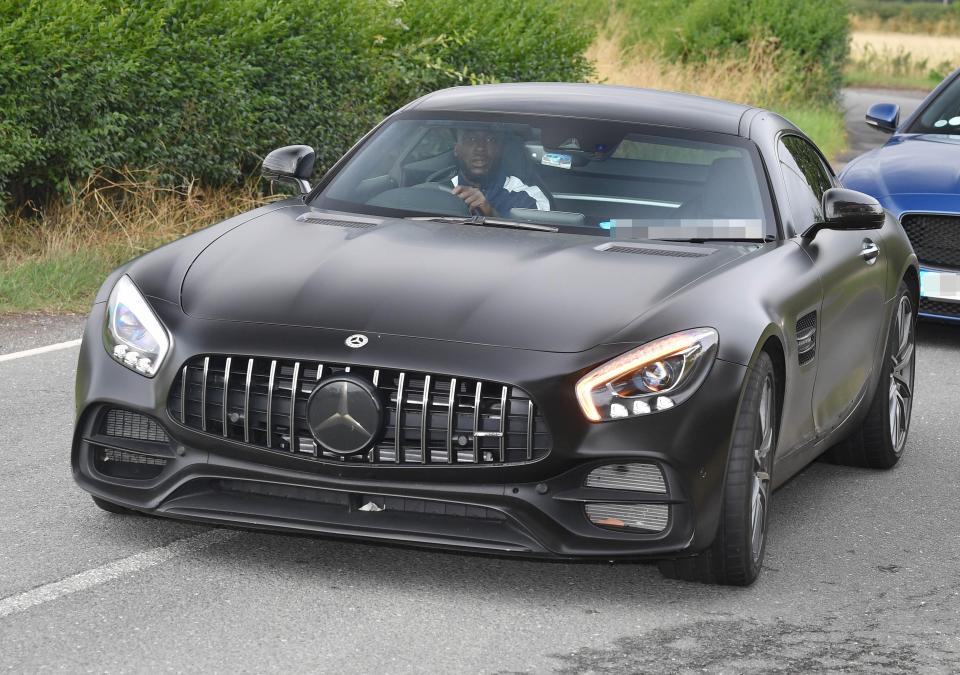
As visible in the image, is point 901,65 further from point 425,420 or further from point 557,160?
point 425,420

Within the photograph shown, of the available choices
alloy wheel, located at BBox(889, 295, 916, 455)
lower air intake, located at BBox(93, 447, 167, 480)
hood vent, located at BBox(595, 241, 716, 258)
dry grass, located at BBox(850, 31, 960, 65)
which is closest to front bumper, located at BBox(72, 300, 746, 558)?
lower air intake, located at BBox(93, 447, 167, 480)

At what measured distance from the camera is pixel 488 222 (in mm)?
6410

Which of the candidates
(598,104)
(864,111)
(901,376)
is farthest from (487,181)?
(864,111)

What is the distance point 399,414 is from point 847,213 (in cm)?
222

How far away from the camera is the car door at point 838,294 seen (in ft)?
21.2

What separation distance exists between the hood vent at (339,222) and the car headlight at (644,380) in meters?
1.39

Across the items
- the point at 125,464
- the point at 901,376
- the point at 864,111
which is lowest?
the point at 864,111

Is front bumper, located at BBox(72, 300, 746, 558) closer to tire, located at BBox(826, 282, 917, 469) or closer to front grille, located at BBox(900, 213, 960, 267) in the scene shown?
tire, located at BBox(826, 282, 917, 469)

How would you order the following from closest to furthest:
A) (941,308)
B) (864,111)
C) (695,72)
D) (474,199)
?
(474,199) < (941,308) < (695,72) < (864,111)

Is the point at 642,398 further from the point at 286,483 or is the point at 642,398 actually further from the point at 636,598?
the point at 286,483

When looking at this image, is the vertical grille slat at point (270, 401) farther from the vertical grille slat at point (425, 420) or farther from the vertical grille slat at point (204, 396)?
the vertical grille slat at point (425, 420)

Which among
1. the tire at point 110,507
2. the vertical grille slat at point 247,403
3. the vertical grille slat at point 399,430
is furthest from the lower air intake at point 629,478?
the tire at point 110,507

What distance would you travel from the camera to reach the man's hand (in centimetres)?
657

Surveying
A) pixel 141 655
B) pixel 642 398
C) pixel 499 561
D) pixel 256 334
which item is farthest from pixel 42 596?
pixel 642 398
